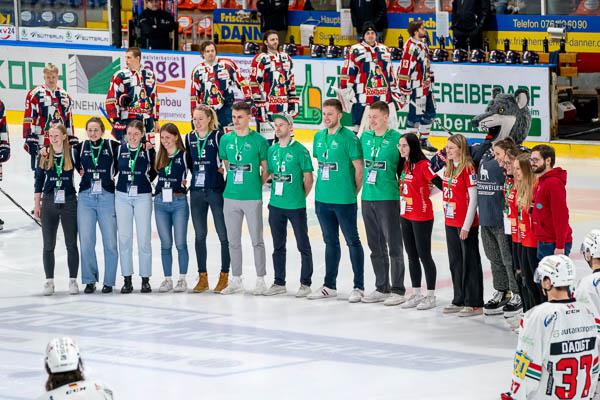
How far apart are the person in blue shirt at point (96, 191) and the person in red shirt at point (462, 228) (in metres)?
3.23

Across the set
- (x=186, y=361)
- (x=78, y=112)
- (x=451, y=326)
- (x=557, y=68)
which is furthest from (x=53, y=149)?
(x=78, y=112)

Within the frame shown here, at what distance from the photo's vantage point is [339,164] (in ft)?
42.8

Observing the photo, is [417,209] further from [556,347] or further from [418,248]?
[556,347]

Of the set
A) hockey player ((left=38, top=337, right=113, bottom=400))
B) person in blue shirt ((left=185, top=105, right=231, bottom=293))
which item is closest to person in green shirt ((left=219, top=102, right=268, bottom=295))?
person in blue shirt ((left=185, top=105, right=231, bottom=293))

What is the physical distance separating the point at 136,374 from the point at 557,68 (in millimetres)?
12630

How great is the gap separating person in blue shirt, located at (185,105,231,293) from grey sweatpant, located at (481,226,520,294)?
2694mm

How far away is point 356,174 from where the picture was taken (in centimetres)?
1304

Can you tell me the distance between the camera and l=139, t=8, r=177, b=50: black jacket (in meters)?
24.5

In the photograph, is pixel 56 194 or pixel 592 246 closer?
pixel 592 246

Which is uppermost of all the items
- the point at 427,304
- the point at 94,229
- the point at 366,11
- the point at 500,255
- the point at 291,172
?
the point at 366,11

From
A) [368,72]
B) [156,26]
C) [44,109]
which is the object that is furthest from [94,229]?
[156,26]

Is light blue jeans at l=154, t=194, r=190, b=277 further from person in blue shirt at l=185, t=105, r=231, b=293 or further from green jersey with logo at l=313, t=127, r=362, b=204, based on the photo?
green jersey with logo at l=313, t=127, r=362, b=204

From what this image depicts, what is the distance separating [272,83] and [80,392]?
1321 centimetres

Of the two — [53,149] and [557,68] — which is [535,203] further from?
[557,68]
